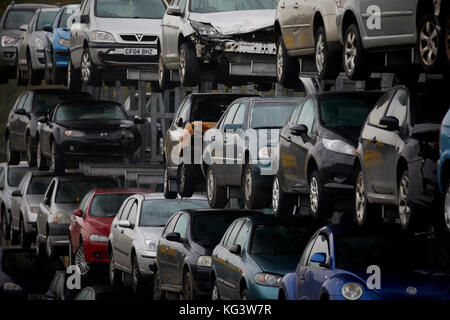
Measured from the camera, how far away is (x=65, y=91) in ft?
110

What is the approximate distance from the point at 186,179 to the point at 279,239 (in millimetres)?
5996

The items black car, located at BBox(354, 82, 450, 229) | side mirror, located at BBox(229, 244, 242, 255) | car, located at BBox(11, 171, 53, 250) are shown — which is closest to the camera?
black car, located at BBox(354, 82, 450, 229)

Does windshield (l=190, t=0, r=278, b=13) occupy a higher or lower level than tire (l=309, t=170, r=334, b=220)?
higher

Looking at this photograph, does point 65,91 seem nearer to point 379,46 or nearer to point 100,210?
point 100,210

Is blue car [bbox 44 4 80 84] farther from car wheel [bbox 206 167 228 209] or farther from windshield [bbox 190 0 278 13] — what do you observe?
car wheel [bbox 206 167 228 209]

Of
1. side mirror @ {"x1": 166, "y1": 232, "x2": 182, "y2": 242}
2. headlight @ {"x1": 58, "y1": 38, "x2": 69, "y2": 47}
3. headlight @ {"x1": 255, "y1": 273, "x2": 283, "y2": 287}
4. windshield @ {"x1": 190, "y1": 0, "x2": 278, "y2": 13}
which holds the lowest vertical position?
side mirror @ {"x1": 166, "y1": 232, "x2": 182, "y2": 242}

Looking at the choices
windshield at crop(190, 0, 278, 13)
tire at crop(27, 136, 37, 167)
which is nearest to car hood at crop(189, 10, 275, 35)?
windshield at crop(190, 0, 278, 13)

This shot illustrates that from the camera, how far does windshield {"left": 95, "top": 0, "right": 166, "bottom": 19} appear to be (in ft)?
96.2

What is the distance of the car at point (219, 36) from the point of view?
2214 cm

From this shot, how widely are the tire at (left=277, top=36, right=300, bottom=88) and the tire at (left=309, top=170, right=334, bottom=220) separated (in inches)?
128

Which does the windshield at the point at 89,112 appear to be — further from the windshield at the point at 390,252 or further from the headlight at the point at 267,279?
the windshield at the point at 390,252

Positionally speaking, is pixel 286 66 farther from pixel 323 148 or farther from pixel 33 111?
pixel 33 111

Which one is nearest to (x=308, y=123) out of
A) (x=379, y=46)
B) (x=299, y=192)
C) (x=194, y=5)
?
(x=299, y=192)
